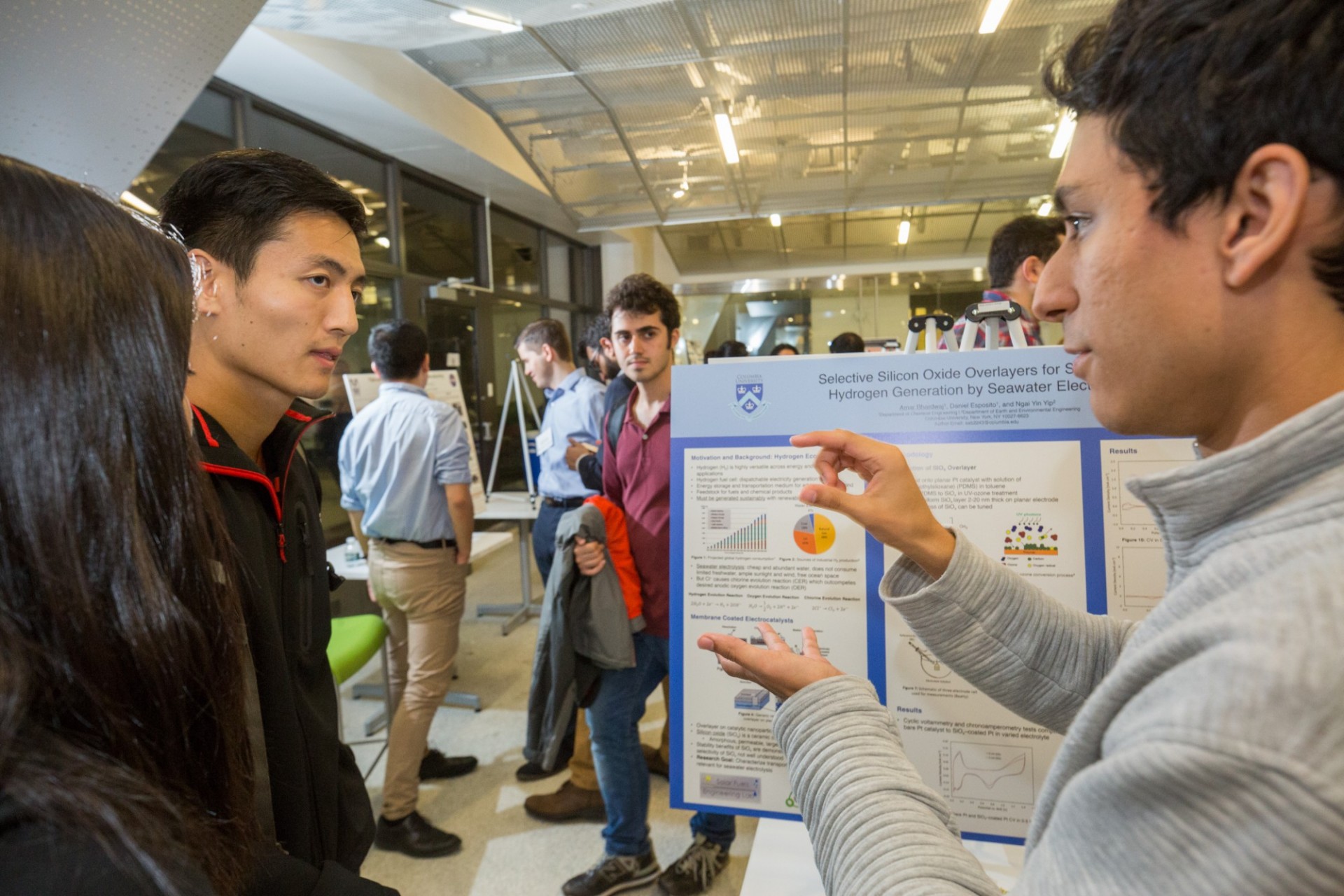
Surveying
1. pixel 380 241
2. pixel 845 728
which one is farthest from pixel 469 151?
pixel 845 728

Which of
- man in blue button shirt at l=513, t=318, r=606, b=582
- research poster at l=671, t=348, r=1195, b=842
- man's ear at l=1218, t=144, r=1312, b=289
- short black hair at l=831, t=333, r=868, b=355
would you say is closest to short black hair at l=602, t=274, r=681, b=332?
man in blue button shirt at l=513, t=318, r=606, b=582

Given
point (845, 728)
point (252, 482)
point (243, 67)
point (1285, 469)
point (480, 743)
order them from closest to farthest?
point (1285, 469) → point (845, 728) → point (252, 482) → point (480, 743) → point (243, 67)

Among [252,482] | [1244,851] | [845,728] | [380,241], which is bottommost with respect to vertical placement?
[845,728]

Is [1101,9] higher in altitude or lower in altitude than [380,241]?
higher

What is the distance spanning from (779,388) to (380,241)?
502 cm

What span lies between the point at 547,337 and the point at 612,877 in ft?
9.00

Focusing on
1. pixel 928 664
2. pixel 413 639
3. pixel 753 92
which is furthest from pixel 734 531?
pixel 753 92

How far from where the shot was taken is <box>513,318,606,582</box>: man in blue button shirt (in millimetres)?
3607

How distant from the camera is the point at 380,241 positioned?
5590 millimetres

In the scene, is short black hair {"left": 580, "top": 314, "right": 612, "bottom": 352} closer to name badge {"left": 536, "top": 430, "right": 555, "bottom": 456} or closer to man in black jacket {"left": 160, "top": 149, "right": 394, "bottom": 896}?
name badge {"left": 536, "top": 430, "right": 555, "bottom": 456}

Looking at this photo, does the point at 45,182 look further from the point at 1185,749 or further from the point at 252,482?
the point at 1185,749

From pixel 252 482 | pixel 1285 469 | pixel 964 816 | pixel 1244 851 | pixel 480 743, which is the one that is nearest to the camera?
pixel 1244 851

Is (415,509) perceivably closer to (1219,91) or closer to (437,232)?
(1219,91)

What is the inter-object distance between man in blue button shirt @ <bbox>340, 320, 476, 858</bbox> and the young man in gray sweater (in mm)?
2380
